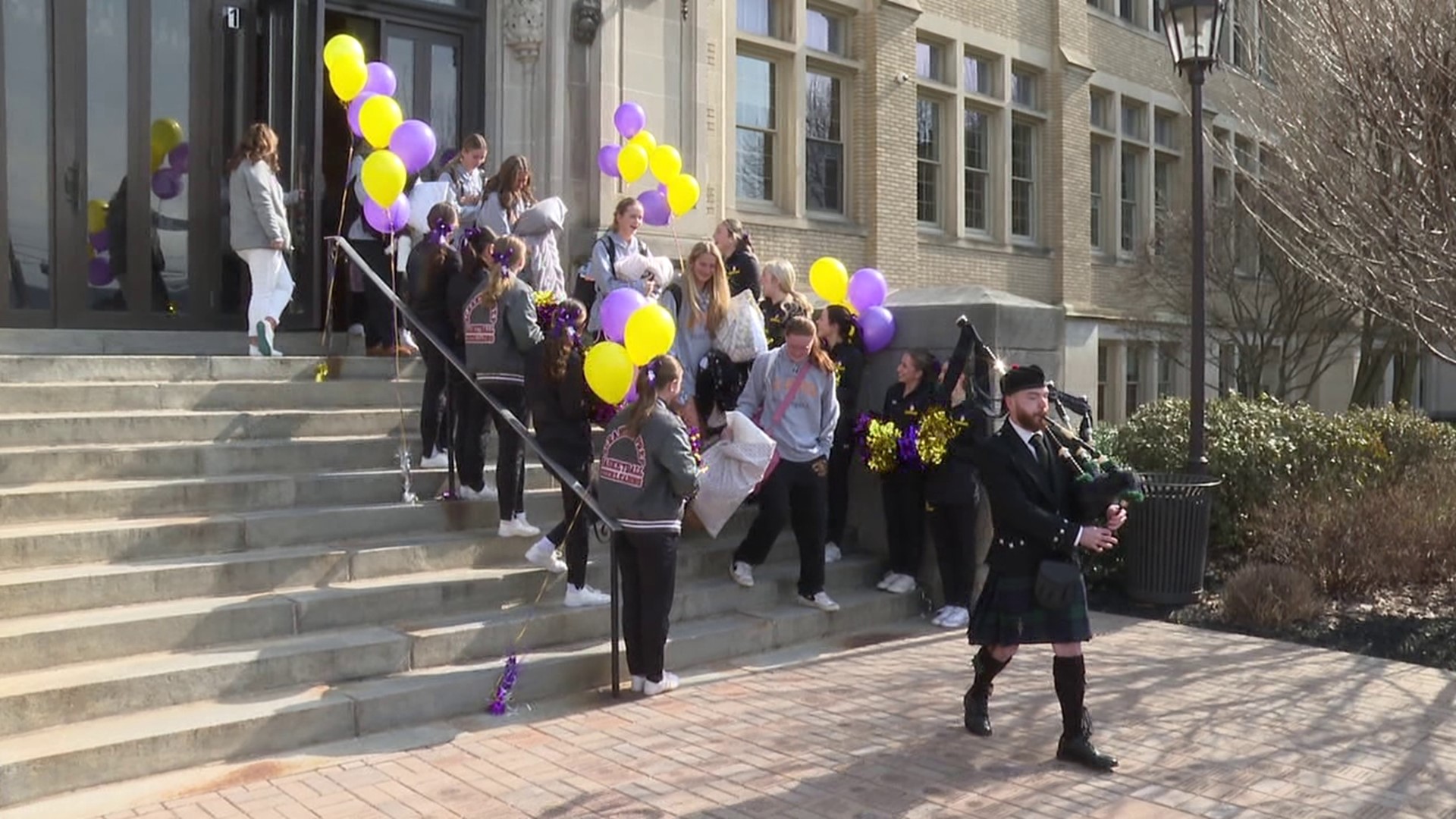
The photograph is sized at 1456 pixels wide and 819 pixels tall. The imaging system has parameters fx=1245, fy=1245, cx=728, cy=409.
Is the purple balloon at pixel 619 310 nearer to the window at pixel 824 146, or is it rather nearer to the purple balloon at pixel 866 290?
the purple balloon at pixel 866 290

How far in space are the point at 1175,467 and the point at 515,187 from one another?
19.7 feet

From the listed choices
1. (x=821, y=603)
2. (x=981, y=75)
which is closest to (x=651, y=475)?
(x=821, y=603)

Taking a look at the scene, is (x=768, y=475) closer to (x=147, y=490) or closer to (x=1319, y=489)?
(x=147, y=490)

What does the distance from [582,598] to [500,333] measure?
5.65 ft

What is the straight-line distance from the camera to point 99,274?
987 cm

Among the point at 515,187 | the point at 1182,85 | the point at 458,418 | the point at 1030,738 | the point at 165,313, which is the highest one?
the point at 1182,85

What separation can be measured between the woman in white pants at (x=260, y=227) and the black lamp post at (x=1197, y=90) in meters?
7.03

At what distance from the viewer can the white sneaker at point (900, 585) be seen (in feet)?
29.3

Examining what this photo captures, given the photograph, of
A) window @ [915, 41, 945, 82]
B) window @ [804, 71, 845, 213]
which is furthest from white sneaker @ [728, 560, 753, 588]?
window @ [915, 41, 945, 82]

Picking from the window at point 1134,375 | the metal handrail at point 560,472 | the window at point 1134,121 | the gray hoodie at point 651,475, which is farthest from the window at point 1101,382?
the gray hoodie at point 651,475

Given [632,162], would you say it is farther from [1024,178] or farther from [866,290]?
[1024,178]

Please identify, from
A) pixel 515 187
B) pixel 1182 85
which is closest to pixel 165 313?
pixel 515 187

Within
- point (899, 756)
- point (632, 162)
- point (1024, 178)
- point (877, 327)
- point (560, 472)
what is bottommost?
point (899, 756)

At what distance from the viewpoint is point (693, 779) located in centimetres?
549
